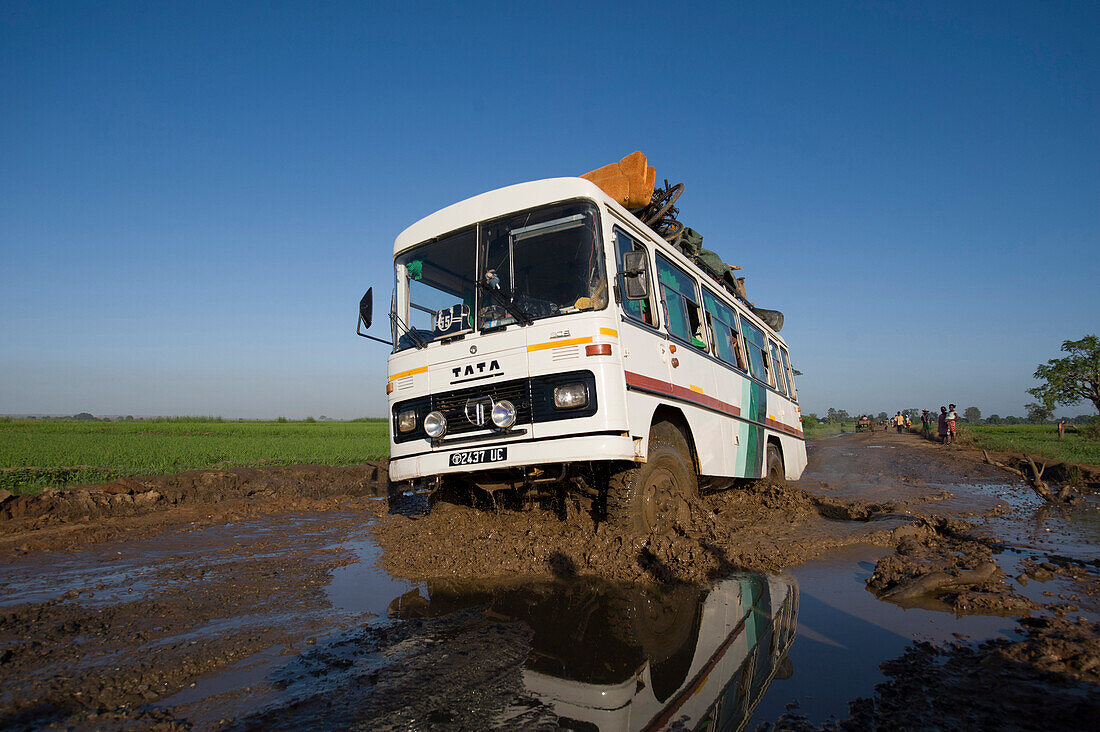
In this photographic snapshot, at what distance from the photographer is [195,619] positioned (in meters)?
3.67

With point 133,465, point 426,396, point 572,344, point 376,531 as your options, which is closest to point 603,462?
point 572,344

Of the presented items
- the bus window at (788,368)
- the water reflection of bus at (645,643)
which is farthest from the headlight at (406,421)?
the bus window at (788,368)

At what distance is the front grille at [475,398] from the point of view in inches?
183

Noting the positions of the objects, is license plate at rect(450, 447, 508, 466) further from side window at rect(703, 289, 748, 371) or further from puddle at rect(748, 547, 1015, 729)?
side window at rect(703, 289, 748, 371)

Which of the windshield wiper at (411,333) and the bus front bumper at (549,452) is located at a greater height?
the windshield wiper at (411,333)

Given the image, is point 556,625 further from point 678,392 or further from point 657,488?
point 678,392

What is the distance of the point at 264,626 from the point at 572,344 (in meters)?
2.79

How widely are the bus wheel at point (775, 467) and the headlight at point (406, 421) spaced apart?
6.18 m

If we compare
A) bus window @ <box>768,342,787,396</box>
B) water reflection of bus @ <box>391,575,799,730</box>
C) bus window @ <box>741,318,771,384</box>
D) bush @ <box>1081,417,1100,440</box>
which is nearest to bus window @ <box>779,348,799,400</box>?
bus window @ <box>768,342,787,396</box>

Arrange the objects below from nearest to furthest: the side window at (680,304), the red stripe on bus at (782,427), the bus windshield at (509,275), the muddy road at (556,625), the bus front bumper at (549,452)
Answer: the muddy road at (556,625) → the bus front bumper at (549,452) → the bus windshield at (509,275) → the side window at (680,304) → the red stripe on bus at (782,427)

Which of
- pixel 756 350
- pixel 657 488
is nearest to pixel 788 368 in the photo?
pixel 756 350

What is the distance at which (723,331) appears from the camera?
25.6ft

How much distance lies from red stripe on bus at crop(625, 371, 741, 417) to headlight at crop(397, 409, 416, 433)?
203cm

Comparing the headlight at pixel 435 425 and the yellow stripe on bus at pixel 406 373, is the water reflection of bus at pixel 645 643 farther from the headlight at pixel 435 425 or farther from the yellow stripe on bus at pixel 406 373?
the yellow stripe on bus at pixel 406 373
